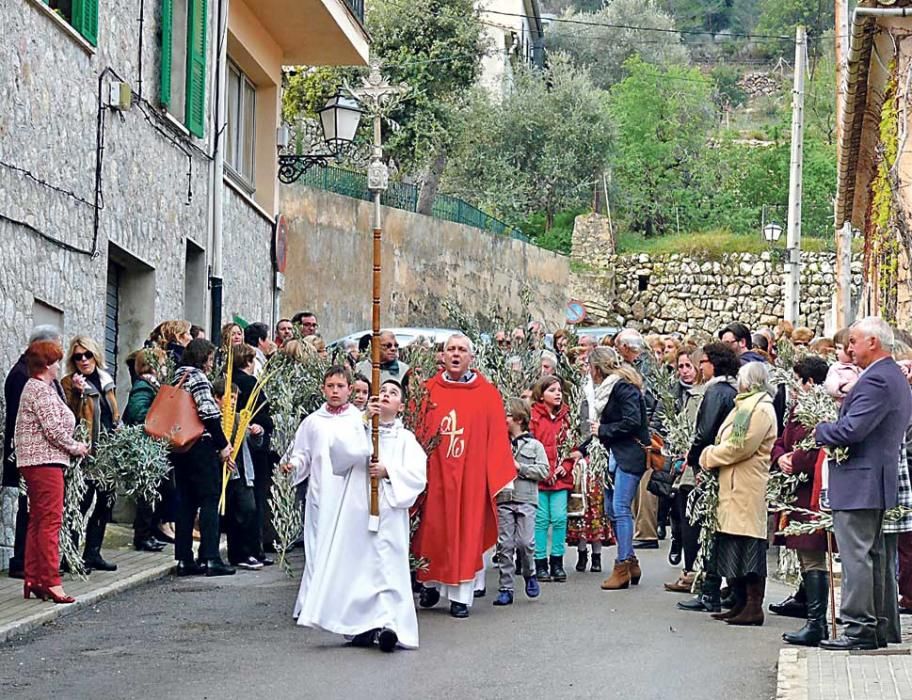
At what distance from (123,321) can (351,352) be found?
3553mm

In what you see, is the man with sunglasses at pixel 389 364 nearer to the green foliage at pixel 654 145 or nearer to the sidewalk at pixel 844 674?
the sidewalk at pixel 844 674

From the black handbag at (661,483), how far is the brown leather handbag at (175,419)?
4.38 meters

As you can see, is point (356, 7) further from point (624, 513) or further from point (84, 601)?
point (84, 601)

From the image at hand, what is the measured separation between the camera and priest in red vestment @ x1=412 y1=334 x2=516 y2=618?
37.2 ft

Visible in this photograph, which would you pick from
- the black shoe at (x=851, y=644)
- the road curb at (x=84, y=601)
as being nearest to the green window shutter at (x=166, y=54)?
the road curb at (x=84, y=601)

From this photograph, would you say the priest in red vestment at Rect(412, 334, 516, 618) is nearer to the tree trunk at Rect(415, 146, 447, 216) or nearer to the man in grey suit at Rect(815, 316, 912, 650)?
the man in grey suit at Rect(815, 316, 912, 650)

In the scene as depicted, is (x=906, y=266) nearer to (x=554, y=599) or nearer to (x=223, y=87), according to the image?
(x=554, y=599)

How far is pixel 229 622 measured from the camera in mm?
10828

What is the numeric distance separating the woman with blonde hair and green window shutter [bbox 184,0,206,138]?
25.9ft

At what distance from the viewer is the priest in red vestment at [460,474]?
11.4 metres

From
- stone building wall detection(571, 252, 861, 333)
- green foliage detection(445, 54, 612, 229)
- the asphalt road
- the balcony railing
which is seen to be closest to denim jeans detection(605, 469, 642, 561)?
the asphalt road

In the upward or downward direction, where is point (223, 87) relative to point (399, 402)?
upward

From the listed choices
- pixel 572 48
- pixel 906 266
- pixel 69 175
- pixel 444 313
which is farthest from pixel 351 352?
pixel 572 48

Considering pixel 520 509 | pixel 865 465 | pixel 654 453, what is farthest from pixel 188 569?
pixel 865 465
